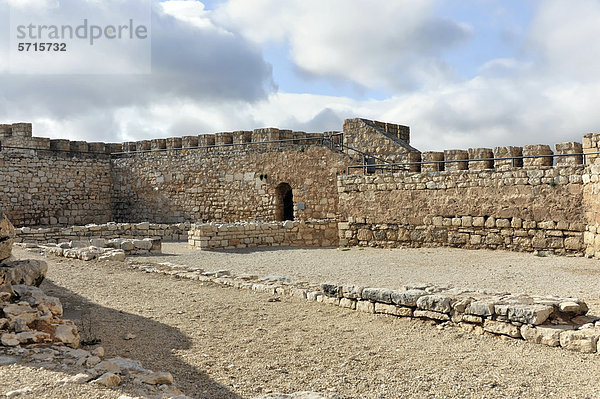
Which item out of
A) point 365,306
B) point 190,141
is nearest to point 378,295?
point 365,306

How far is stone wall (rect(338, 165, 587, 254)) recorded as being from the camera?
11.0 m

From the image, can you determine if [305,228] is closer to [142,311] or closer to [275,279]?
[275,279]

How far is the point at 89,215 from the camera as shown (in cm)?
2127

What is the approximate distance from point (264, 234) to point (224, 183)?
4.93m

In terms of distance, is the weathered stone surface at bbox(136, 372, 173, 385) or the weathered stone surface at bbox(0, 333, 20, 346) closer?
the weathered stone surface at bbox(136, 372, 173, 385)

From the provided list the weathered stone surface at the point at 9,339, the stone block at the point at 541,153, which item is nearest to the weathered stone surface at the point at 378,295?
the weathered stone surface at the point at 9,339

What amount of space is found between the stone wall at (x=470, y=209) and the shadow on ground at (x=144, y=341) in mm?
8863

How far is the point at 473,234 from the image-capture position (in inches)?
488

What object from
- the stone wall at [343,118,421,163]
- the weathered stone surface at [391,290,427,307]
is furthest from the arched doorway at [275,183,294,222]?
the weathered stone surface at [391,290,427,307]

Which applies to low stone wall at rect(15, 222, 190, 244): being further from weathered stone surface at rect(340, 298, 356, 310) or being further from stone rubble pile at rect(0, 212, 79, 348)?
weathered stone surface at rect(340, 298, 356, 310)

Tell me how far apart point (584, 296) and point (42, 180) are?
64.3 ft

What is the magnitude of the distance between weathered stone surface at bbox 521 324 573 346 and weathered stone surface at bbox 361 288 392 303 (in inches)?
66.2

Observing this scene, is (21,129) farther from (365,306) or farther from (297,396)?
(297,396)

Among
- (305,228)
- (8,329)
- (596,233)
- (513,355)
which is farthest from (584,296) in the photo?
(305,228)
